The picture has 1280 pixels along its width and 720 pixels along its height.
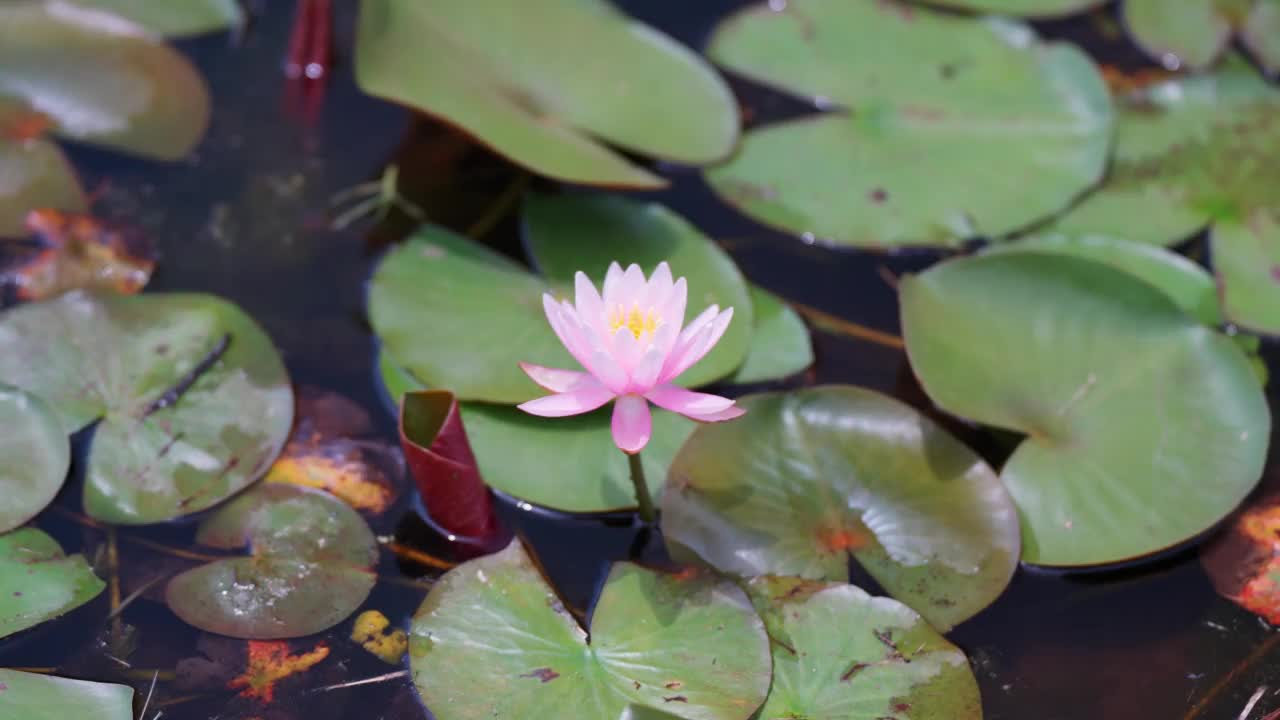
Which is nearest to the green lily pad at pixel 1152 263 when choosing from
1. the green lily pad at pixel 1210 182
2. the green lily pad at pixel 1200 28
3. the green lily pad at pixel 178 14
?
the green lily pad at pixel 1210 182

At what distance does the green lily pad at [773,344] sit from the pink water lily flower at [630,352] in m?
0.51

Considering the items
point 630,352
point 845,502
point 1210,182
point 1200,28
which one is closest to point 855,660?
point 845,502

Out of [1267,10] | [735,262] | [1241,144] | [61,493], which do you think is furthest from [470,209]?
[1267,10]

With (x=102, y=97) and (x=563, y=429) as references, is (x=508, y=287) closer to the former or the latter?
(x=563, y=429)

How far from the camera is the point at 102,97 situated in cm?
267

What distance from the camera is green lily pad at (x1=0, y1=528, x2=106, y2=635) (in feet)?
5.91

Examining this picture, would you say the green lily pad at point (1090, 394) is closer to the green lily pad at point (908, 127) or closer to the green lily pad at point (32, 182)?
the green lily pad at point (908, 127)

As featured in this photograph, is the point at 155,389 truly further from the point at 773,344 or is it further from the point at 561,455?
the point at 773,344

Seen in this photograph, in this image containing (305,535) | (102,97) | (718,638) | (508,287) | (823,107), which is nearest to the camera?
(718,638)

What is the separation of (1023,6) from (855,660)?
2.11 metres

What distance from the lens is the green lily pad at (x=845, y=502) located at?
1.91 meters

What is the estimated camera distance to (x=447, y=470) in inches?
71.8

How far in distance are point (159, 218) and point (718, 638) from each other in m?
1.69

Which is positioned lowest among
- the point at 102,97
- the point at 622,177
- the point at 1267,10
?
the point at 102,97
